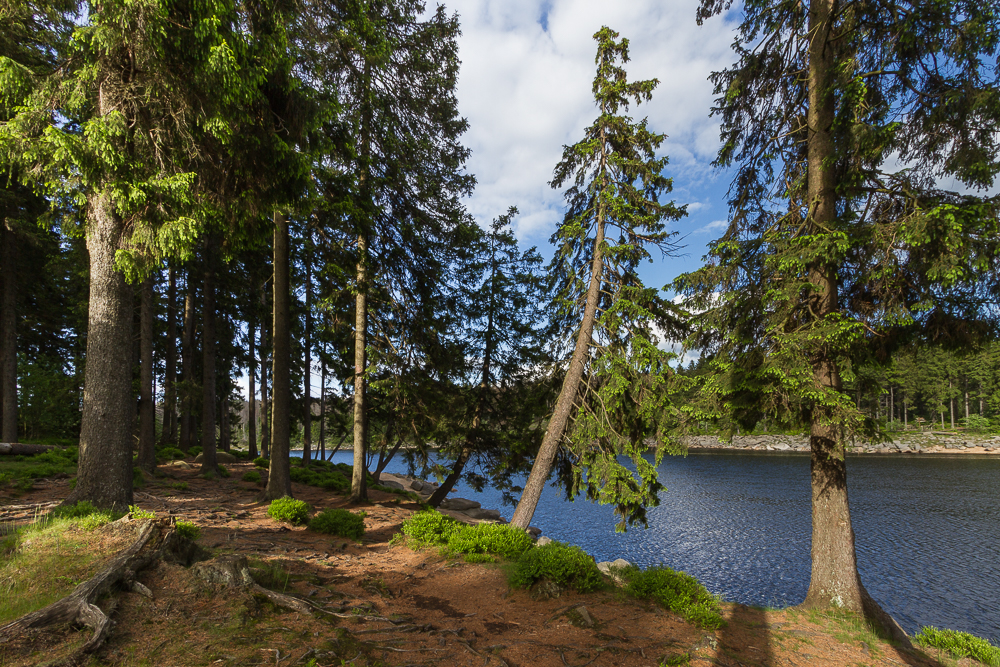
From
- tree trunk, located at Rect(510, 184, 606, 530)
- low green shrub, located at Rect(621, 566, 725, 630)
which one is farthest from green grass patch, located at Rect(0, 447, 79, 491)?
low green shrub, located at Rect(621, 566, 725, 630)

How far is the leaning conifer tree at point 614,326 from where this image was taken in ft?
31.9

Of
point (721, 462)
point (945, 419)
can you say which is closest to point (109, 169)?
point (721, 462)

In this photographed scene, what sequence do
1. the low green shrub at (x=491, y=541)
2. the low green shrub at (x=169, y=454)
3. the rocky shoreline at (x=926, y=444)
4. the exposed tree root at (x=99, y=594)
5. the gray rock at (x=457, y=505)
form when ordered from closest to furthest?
the exposed tree root at (x=99, y=594) → the low green shrub at (x=491, y=541) → the low green shrub at (x=169, y=454) → the gray rock at (x=457, y=505) → the rocky shoreline at (x=926, y=444)

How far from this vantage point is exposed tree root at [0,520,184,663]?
3.19m

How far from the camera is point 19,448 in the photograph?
511 inches

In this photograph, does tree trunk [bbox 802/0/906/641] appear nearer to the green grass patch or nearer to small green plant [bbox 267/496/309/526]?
small green plant [bbox 267/496/309/526]

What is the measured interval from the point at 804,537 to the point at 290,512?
60.8 ft

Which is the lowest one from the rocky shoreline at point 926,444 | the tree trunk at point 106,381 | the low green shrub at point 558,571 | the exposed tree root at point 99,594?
the rocky shoreline at point 926,444

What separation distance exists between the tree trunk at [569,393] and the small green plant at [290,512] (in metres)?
4.52

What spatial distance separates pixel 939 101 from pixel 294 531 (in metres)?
13.2

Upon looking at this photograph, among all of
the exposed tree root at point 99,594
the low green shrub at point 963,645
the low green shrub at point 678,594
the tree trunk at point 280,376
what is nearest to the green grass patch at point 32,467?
the tree trunk at point 280,376

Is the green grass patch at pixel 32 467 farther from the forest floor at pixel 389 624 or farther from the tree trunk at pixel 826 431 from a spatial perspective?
the tree trunk at pixel 826 431

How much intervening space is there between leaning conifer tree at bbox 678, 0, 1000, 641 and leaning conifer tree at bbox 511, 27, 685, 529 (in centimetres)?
151

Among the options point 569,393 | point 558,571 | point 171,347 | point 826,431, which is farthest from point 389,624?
point 171,347
